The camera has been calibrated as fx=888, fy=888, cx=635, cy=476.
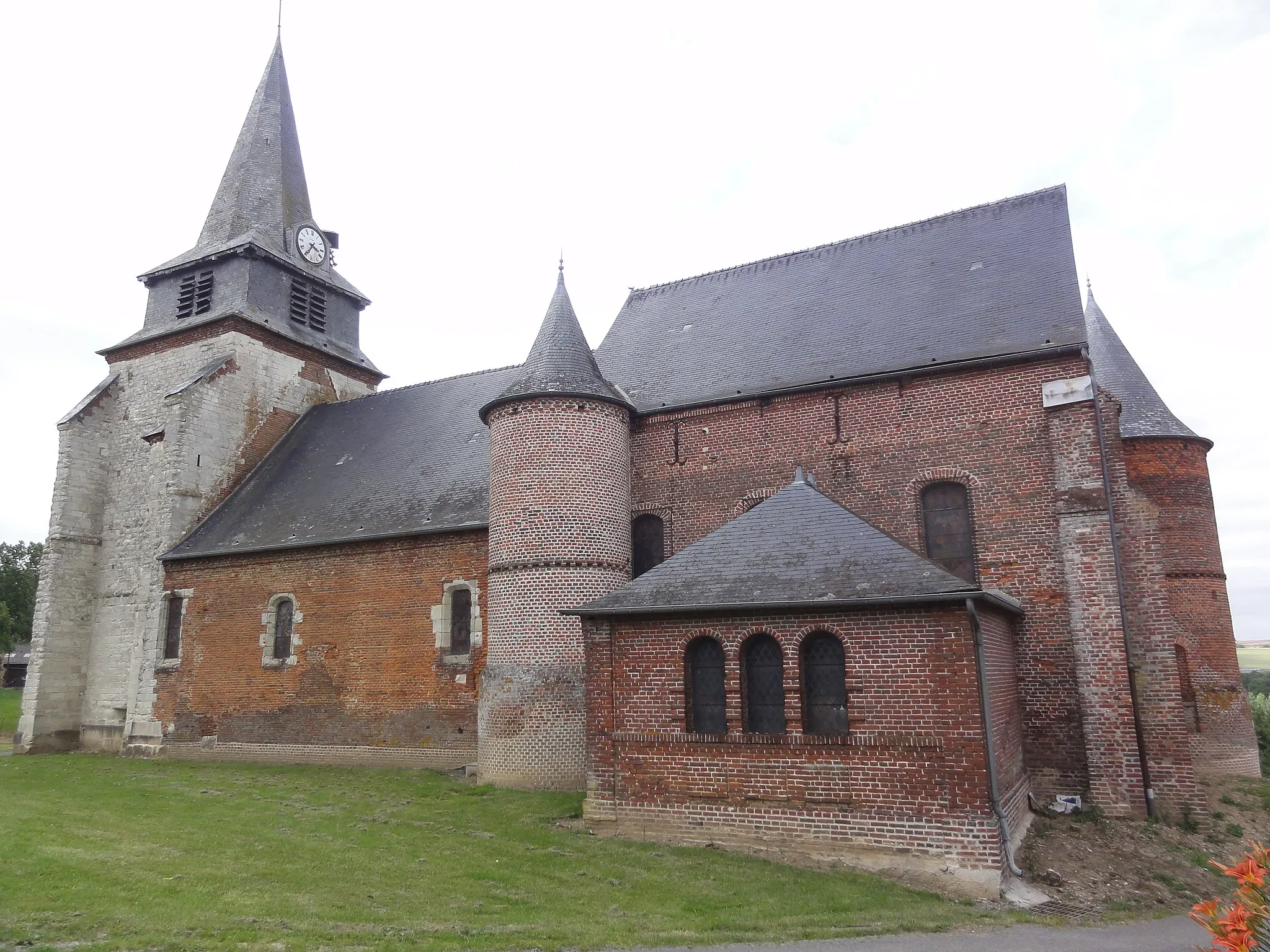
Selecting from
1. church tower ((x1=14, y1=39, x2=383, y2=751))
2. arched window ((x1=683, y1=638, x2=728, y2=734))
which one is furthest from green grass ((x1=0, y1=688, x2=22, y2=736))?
arched window ((x1=683, y1=638, x2=728, y2=734))

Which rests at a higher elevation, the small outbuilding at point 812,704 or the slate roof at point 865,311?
the slate roof at point 865,311

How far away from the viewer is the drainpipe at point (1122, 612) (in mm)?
11703

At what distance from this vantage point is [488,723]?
14312mm

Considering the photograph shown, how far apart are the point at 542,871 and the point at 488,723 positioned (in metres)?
5.09

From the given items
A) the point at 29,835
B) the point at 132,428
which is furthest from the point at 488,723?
the point at 132,428

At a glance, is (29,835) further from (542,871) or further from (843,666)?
(843,666)

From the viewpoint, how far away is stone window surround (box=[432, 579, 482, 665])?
16.3m

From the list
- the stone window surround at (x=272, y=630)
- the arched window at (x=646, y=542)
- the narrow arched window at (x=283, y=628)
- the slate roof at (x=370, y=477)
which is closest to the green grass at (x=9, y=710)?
the slate roof at (x=370, y=477)

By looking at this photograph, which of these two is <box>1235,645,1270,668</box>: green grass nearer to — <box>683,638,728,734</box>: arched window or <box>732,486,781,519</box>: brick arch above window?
<box>732,486,781,519</box>: brick arch above window

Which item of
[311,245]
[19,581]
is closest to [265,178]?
[311,245]

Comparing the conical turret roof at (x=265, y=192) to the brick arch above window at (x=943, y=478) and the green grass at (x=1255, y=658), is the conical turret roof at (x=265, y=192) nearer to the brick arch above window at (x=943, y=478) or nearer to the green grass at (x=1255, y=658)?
the brick arch above window at (x=943, y=478)

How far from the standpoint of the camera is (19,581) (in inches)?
1918

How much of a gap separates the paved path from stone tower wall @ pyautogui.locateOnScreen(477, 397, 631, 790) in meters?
6.87

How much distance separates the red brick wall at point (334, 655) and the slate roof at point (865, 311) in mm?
5432
